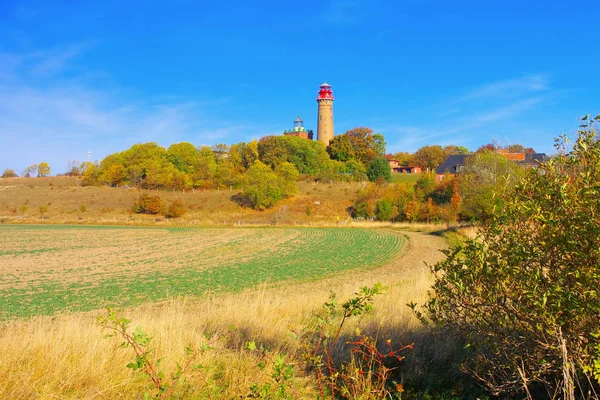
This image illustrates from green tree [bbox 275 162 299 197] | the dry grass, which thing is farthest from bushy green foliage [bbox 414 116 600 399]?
green tree [bbox 275 162 299 197]

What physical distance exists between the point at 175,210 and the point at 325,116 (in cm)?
6037

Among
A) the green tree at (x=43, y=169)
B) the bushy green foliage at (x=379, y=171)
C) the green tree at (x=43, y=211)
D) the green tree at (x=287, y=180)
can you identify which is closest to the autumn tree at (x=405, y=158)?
the bushy green foliage at (x=379, y=171)

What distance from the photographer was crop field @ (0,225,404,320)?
17.0 metres

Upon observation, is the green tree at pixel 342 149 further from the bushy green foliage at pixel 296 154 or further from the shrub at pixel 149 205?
the shrub at pixel 149 205

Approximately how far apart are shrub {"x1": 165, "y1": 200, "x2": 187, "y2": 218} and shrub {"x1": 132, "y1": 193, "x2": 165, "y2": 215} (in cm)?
136

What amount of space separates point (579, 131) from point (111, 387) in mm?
5242

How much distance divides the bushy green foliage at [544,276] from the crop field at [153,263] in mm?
13785

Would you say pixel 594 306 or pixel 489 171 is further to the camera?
pixel 489 171

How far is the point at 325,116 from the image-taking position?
116562mm

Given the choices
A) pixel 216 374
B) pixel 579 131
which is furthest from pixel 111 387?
pixel 579 131

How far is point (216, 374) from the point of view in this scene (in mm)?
5164

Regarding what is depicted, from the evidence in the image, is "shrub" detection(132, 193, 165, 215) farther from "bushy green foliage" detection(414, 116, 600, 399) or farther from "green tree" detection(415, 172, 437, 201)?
"bushy green foliage" detection(414, 116, 600, 399)

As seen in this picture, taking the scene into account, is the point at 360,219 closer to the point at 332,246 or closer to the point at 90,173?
the point at 332,246

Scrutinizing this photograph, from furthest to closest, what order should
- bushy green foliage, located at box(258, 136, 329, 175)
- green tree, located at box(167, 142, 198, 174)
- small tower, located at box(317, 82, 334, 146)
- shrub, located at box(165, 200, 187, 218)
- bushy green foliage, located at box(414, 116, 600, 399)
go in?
small tower, located at box(317, 82, 334, 146), green tree, located at box(167, 142, 198, 174), bushy green foliage, located at box(258, 136, 329, 175), shrub, located at box(165, 200, 187, 218), bushy green foliage, located at box(414, 116, 600, 399)
